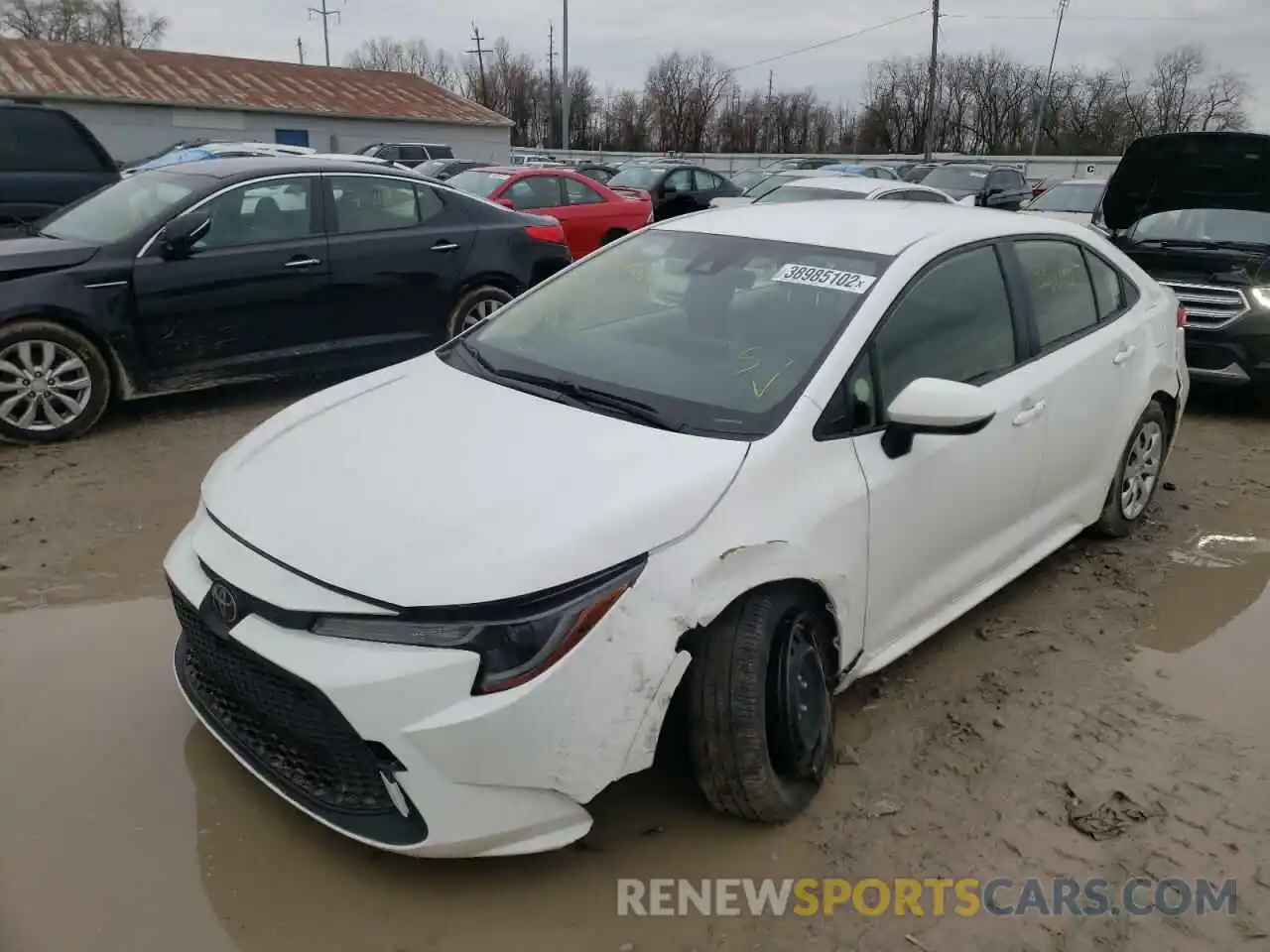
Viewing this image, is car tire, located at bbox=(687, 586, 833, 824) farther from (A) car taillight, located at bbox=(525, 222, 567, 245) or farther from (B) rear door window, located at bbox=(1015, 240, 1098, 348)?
(A) car taillight, located at bbox=(525, 222, 567, 245)

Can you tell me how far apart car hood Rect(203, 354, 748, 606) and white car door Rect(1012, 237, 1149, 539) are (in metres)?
1.71

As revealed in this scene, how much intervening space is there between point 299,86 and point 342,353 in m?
34.8

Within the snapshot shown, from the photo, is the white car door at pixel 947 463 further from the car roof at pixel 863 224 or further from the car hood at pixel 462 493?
the car hood at pixel 462 493

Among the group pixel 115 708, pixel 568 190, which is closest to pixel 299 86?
pixel 568 190

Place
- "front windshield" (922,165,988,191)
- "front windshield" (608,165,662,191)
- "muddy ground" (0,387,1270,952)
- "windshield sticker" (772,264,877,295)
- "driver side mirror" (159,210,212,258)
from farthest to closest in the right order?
"front windshield" (922,165,988,191) → "front windshield" (608,165,662,191) → "driver side mirror" (159,210,212,258) → "windshield sticker" (772,264,877,295) → "muddy ground" (0,387,1270,952)

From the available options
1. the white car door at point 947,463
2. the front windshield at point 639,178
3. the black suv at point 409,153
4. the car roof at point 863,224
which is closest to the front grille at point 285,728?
the white car door at point 947,463

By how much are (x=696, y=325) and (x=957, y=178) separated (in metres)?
18.5

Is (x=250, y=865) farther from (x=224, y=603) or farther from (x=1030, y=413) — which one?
(x=1030, y=413)

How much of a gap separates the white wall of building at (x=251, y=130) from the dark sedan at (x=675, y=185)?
1846cm

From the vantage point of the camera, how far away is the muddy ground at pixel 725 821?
94.8 inches

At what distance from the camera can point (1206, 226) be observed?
7.48 metres

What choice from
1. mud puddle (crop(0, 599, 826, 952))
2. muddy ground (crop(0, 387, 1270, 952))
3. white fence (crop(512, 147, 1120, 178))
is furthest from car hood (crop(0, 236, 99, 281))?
white fence (crop(512, 147, 1120, 178))

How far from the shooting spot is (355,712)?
7.22 feet

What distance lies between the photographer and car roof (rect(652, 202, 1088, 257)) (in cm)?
345
